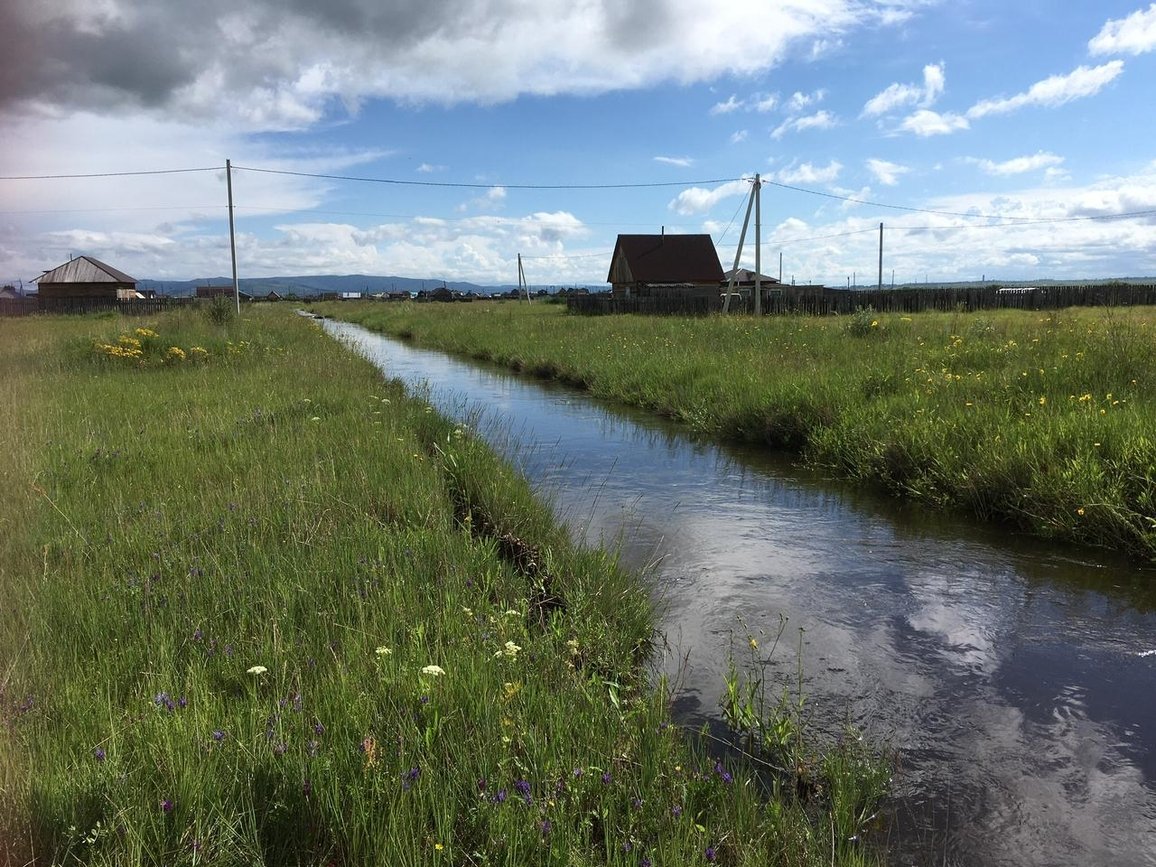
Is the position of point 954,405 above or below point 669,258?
below

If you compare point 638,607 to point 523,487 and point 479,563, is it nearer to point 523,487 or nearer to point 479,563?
point 479,563

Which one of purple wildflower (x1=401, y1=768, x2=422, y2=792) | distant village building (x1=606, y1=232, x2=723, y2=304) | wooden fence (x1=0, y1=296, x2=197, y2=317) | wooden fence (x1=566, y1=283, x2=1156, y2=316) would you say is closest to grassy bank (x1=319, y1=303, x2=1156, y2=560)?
purple wildflower (x1=401, y1=768, x2=422, y2=792)

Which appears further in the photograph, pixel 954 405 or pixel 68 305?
pixel 68 305

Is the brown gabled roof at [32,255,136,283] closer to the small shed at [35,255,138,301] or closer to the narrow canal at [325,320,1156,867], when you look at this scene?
the small shed at [35,255,138,301]

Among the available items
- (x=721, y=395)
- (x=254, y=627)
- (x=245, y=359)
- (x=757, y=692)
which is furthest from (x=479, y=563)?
(x=245, y=359)

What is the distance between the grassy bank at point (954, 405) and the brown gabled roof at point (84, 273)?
62105 mm

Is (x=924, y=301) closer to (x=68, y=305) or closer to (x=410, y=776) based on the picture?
(x=410, y=776)

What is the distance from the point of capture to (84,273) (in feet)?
212

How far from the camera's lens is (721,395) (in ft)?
43.1

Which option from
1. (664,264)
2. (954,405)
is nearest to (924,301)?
(664,264)

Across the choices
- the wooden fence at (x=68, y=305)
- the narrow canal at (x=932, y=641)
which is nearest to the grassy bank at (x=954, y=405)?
the narrow canal at (x=932, y=641)

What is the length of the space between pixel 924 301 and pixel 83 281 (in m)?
66.0

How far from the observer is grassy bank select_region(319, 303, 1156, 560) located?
6762 mm

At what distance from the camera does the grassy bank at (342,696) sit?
2.31 meters
